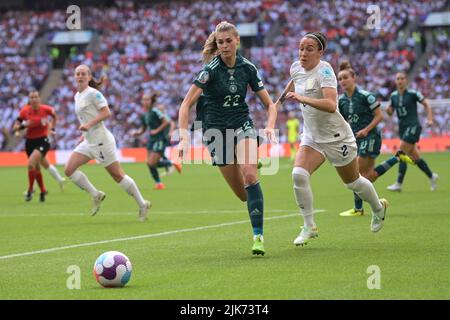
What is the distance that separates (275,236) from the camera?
1290 cm

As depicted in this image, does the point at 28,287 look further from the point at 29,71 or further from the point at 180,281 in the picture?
the point at 29,71

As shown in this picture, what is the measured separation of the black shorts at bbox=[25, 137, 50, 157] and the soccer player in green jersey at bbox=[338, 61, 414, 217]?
8.77 meters

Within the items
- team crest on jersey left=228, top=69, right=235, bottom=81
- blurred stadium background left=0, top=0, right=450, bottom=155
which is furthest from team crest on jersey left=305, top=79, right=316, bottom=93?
blurred stadium background left=0, top=0, right=450, bottom=155

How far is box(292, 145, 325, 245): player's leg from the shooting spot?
11523 millimetres

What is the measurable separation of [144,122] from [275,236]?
553 inches

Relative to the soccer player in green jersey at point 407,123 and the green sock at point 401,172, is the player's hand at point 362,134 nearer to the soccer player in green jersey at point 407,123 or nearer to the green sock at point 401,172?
the soccer player in green jersey at point 407,123

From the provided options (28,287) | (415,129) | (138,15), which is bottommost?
(28,287)

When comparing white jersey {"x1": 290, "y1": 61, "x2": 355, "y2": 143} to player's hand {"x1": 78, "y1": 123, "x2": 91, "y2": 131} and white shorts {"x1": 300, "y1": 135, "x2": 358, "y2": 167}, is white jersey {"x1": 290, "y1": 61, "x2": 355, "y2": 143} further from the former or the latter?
player's hand {"x1": 78, "y1": 123, "x2": 91, "y2": 131}

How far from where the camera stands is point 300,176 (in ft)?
37.7

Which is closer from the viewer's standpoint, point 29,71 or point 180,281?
point 180,281

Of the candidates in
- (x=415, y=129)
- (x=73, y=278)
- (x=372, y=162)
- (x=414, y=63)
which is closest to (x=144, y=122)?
(x=415, y=129)

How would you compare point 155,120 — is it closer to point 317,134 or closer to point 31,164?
point 31,164

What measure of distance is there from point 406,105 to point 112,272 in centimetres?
1401

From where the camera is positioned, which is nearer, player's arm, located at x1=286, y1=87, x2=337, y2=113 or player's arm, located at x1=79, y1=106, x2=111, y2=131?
player's arm, located at x1=286, y1=87, x2=337, y2=113
